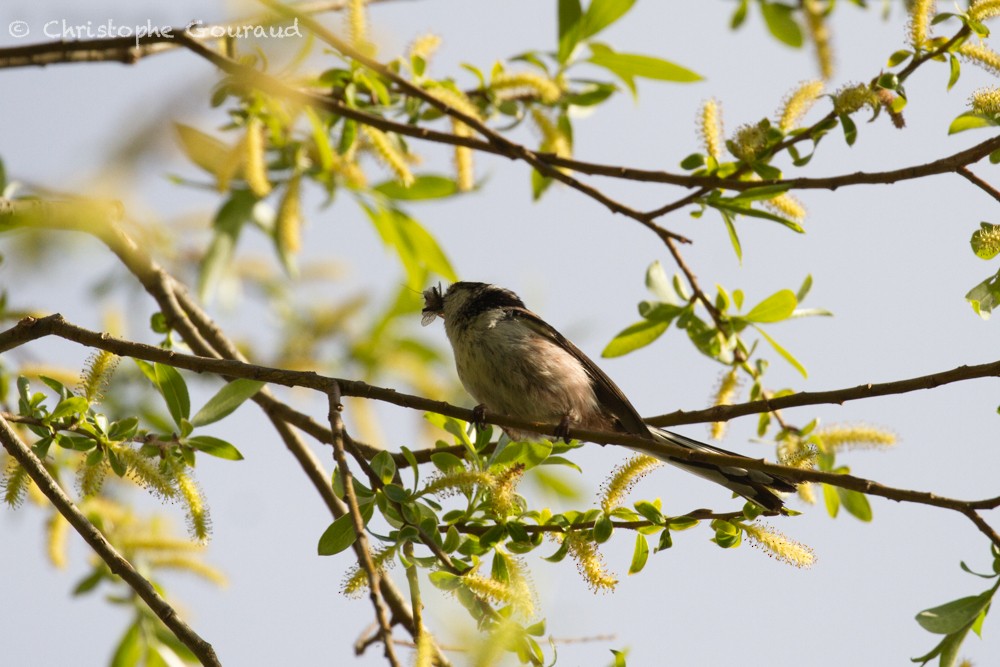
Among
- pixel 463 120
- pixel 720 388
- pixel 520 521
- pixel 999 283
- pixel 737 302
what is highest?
pixel 463 120

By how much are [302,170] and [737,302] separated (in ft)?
7.03

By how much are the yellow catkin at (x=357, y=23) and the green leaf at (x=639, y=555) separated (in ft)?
7.24

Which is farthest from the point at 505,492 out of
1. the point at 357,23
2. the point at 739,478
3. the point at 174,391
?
the point at 357,23

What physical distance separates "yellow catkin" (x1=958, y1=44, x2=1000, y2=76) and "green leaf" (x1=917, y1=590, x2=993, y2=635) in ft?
5.52

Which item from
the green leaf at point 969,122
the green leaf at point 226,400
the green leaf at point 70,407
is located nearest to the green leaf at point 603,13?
the green leaf at point 969,122

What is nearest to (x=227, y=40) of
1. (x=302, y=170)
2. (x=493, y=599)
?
(x=302, y=170)

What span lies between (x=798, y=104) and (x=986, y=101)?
2.16 ft

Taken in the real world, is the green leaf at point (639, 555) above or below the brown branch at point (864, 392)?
below

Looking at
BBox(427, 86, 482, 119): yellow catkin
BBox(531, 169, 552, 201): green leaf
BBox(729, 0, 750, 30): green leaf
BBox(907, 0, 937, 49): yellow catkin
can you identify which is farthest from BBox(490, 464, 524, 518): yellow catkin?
BBox(729, 0, 750, 30): green leaf

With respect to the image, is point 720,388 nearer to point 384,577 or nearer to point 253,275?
point 384,577

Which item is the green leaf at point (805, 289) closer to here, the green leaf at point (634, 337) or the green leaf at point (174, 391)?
the green leaf at point (634, 337)

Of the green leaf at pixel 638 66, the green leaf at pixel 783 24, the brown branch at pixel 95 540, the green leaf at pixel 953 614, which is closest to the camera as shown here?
the green leaf at pixel 953 614

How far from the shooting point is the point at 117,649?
14.0ft

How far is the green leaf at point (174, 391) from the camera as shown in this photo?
330cm
